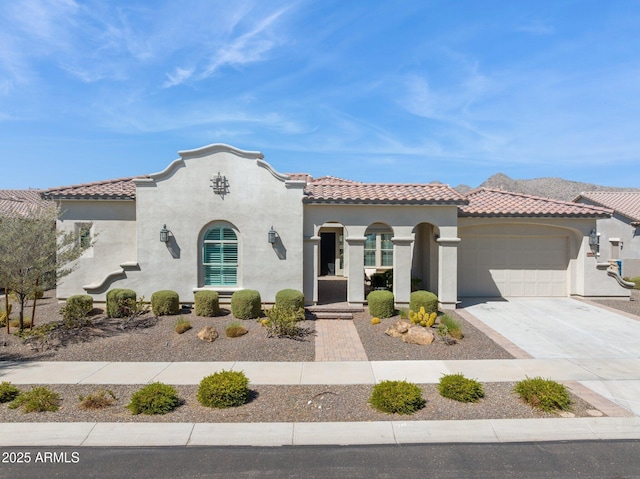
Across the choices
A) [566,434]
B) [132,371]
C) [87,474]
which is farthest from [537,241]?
[87,474]

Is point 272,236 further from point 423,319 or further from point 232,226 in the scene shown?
point 423,319

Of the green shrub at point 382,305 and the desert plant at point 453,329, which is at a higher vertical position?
the green shrub at point 382,305

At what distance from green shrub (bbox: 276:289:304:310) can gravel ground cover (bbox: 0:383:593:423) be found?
5071 mm

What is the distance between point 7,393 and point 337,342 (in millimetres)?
7151

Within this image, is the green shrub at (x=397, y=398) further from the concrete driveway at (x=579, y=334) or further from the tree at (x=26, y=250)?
the tree at (x=26, y=250)

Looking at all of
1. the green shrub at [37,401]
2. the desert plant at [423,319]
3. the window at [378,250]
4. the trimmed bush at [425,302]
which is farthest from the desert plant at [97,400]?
the window at [378,250]

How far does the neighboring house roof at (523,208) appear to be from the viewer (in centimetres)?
1547

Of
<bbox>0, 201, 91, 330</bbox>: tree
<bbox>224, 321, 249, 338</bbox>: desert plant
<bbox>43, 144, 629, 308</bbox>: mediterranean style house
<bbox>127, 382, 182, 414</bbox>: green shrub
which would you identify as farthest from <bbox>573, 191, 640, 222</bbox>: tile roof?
<bbox>0, 201, 91, 330</bbox>: tree

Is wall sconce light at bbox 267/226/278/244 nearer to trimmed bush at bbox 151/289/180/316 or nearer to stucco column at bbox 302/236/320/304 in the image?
stucco column at bbox 302/236/320/304

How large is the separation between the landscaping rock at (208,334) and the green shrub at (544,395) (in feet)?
24.5

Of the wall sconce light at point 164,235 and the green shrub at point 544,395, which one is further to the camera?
the wall sconce light at point 164,235

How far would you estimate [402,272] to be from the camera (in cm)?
1380

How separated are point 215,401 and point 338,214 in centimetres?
853

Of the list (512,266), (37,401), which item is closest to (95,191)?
(37,401)
